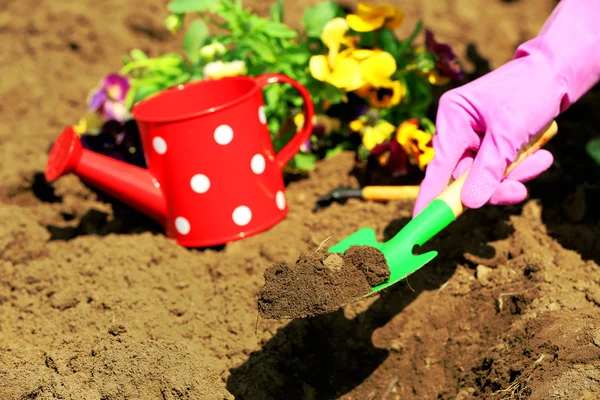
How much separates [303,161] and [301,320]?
678 mm

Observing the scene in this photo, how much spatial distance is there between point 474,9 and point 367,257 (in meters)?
2.22

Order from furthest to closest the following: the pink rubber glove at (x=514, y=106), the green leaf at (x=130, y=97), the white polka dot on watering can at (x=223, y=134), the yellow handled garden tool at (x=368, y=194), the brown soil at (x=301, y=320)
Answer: the green leaf at (x=130, y=97)
the yellow handled garden tool at (x=368, y=194)
the white polka dot on watering can at (x=223, y=134)
the pink rubber glove at (x=514, y=106)
the brown soil at (x=301, y=320)

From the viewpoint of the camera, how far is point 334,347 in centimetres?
180

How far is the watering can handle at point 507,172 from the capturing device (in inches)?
63.2

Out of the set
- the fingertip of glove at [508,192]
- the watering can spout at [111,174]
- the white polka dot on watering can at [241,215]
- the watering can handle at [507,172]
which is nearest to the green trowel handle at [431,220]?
the watering can handle at [507,172]

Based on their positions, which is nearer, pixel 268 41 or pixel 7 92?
pixel 268 41

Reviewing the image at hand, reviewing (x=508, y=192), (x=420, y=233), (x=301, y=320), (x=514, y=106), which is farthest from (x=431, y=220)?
(x=301, y=320)

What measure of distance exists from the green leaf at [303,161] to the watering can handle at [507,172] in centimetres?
74

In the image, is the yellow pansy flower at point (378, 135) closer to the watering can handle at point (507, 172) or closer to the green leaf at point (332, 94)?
the green leaf at point (332, 94)

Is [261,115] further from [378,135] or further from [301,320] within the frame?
[301,320]

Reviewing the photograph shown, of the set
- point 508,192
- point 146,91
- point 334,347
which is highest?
point 508,192

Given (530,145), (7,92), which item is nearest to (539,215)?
(530,145)

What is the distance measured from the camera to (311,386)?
170 centimetres

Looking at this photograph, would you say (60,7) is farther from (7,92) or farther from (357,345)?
(357,345)
